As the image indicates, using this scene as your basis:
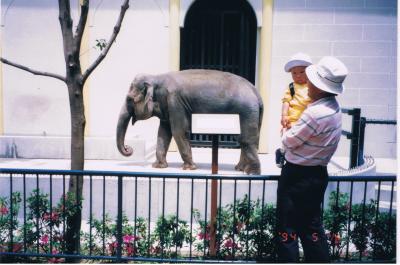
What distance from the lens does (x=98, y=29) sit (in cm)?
1012

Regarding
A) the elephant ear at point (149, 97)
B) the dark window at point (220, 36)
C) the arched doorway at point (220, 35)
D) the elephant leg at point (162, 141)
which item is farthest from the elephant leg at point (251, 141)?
the arched doorway at point (220, 35)

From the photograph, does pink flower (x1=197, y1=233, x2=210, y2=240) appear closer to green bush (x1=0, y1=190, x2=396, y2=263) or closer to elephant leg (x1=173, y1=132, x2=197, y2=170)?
green bush (x1=0, y1=190, x2=396, y2=263)

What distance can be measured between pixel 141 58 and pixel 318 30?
4.04 m

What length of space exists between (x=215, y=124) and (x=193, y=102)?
7.16ft

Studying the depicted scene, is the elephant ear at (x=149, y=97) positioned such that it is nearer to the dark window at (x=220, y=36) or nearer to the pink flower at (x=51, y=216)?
the pink flower at (x=51, y=216)

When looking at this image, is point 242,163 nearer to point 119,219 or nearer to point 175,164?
point 175,164

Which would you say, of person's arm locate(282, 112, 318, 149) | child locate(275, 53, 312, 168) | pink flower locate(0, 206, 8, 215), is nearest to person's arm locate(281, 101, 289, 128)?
child locate(275, 53, 312, 168)

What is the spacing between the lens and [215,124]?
14.9ft

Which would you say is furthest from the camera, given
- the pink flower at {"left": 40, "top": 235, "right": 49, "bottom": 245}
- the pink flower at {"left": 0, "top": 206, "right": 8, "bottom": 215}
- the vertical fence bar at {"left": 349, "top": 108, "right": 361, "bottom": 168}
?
the vertical fence bar at {"left": 349, "top": 108, "right": 361, "bottom": 168}

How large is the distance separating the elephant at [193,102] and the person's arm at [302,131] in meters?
3.27

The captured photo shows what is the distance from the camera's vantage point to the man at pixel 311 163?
3.24m

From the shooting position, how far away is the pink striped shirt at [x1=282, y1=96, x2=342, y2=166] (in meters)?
3.24

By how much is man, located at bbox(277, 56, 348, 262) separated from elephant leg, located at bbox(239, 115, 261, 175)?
10.1ft

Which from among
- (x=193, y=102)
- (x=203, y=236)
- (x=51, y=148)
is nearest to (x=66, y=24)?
(x=193, y=102)
